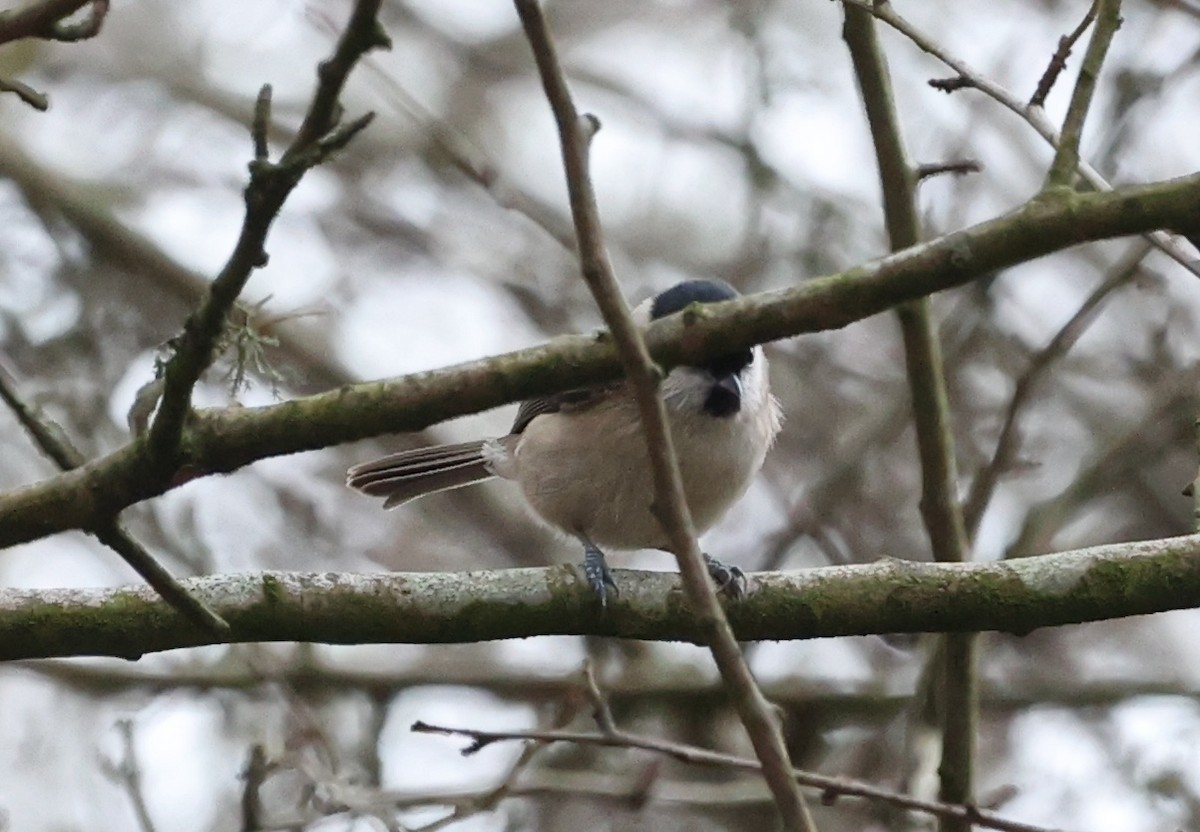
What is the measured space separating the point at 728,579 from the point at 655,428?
139 cm

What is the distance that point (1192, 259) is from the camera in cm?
303

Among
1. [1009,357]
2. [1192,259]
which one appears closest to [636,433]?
[1192,259]

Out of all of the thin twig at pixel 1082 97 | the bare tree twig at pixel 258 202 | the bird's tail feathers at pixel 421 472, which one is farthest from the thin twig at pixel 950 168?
the bird's tail feathers at pixel 421 472

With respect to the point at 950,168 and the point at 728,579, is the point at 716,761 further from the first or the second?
the point at 950,168

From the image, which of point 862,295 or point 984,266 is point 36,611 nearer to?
point 862,295

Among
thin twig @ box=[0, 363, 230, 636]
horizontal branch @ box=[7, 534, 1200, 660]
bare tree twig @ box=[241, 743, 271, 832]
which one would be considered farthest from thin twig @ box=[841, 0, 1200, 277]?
bare tree twig @ box=[241, 743, 271, 832]

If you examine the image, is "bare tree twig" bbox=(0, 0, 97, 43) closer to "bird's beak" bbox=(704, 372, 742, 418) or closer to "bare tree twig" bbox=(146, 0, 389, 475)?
"bare tree twig" bbox=(146, 0, 389, 475)

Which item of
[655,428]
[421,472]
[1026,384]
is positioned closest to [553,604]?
[655,428]

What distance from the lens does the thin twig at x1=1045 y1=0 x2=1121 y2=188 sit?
251cm

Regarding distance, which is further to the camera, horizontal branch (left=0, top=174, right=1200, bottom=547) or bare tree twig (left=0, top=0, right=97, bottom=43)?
bare tree twig (left=0, top=0, right=97, bottom=43)

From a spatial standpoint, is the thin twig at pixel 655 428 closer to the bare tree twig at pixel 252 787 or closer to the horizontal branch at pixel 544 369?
the horizontal branch at pixel 544 369

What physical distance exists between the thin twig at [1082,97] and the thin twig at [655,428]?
85 centimetres

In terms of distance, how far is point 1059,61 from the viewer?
297 cm

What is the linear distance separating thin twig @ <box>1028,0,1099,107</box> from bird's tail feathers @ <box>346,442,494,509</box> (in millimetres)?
2696
